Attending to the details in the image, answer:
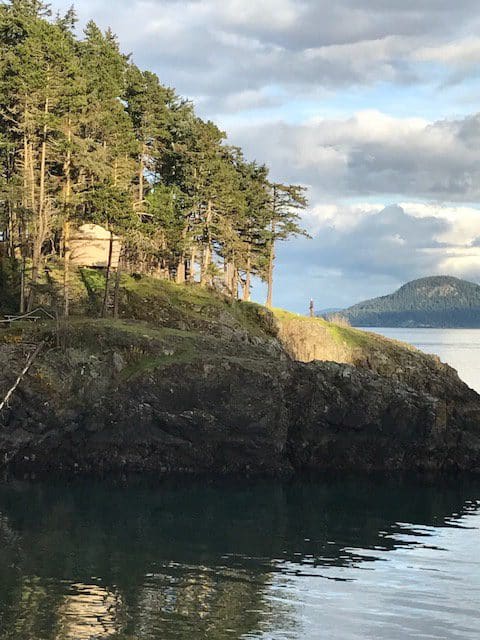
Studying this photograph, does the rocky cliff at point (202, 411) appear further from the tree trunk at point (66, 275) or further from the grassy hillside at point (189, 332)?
the tree trunk at point (66, 275)

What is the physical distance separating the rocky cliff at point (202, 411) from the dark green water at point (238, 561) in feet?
9.88

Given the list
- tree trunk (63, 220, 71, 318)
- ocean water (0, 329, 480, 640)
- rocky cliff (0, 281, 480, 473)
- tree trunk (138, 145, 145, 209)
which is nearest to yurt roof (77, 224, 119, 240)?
tree trunk (63, 220, 71, 318)

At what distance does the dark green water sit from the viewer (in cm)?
2141

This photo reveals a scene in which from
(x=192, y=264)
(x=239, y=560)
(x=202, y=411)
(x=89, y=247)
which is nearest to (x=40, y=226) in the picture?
(x=89, y=247)

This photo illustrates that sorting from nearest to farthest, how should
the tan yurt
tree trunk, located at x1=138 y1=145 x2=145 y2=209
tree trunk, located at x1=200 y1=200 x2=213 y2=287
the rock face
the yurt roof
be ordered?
the rock face → the tan yurt → the yurt roof → tree trunk, located at x1=138 y1=145 x2=145 y2=209 → tree trunk, located at x1=200 y1=200 x2=213 y2=287

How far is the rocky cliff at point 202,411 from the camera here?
1724 inches

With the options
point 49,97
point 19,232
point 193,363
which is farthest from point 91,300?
point 193,363

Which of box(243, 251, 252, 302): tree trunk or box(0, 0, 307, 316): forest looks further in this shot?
box(243, 251, 252, 302): tree trunk

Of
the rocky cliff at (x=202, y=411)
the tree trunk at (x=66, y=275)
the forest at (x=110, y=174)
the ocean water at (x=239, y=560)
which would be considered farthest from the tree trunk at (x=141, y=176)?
the ocean water at (x=239, y=560)

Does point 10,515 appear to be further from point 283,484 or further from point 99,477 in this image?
point 283,484

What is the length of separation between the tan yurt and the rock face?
22.0 m

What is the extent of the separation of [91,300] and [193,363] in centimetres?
2099

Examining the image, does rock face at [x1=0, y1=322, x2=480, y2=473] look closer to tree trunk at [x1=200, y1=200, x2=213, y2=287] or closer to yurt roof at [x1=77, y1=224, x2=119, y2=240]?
yurt roof at [x1=77, y1=224, x2=119, y2=240]

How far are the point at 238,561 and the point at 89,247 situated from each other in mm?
45457
